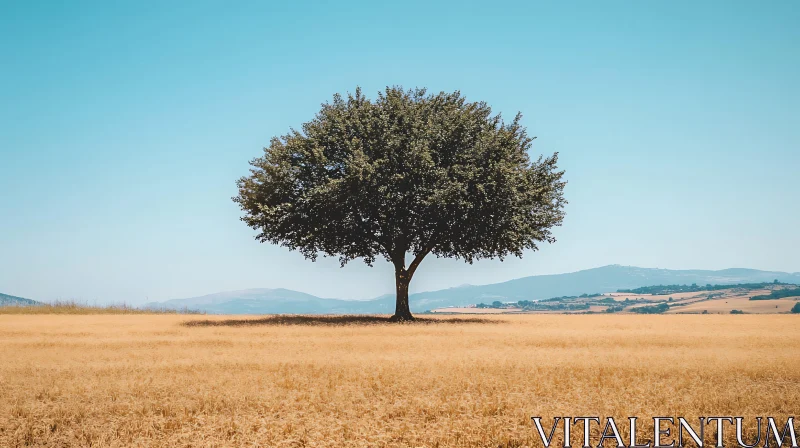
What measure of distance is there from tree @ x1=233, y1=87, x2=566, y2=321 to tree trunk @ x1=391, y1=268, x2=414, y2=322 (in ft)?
0.28

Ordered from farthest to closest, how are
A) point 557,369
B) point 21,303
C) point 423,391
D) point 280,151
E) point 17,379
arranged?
point 21,303, point 280,151, point 557,369, point 17,379, point 423,391

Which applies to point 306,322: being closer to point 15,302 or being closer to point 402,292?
point 402,292

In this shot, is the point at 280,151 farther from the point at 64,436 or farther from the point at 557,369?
the point at 64,436

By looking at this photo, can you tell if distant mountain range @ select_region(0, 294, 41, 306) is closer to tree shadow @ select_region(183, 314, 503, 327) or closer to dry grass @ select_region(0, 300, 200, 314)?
dry grass @ select_region(0, 300, 200, 314)

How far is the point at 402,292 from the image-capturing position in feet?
167

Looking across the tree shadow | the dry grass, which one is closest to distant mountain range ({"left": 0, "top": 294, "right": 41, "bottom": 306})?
the dry grass

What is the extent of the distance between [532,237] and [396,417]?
3835cm

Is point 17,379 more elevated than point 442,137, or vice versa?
point 442,137

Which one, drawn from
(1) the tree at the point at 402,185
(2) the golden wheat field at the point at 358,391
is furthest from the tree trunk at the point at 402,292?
(2) the golden wheat field at the point at 358,391

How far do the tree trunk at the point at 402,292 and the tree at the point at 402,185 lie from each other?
9cm

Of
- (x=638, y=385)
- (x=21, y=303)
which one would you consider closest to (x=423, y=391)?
(x=638, y=385)

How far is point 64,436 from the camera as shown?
37.2 ft

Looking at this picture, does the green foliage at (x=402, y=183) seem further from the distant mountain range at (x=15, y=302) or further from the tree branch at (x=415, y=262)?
the distant mountain range at (x=15, y=302)

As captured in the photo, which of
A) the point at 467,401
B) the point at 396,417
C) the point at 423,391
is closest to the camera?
the point at 396,417
